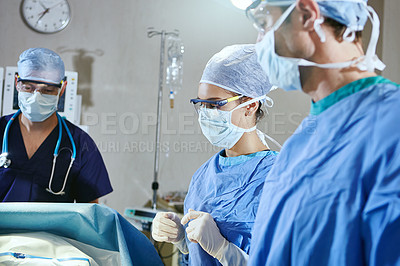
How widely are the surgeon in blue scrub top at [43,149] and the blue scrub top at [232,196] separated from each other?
0.70 m

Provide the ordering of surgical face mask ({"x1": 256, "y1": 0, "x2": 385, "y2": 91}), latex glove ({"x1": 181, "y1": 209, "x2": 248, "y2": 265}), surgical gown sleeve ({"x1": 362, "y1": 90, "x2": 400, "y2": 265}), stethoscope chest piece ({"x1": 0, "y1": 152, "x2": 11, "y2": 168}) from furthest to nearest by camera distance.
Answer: stethoscope chest piece ({"x1": 0, "y1": 152, "x2": 11, "y2": 168}) < latex glove ({"x1": 181, "y1": 209, "x2": 248, "y2": 265}) < surgical face mask ({"x1": 256, "y1": 0, "x2": 385, "y2": 91}) < surgical gown sleeve ({"x1": 362, "y1": 90, "x2": 400, "y2": 265})

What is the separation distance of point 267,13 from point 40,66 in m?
1.31

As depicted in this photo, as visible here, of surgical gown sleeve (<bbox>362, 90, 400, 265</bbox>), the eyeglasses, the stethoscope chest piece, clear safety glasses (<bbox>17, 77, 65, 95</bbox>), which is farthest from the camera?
clear safety glasses (<bbox>17, 77, 65, 95</bbox>)

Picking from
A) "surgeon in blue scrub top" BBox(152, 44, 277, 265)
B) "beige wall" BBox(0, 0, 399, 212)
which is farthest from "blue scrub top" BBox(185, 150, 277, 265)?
"beige wall" BBox(0, 0, 399, 212)

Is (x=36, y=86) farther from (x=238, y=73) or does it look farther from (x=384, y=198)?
(x=384, y=198)

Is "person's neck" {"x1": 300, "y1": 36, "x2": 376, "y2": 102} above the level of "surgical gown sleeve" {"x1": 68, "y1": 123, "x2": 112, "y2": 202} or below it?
above

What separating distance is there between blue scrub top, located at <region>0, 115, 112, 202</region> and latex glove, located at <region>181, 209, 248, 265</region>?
88 cm

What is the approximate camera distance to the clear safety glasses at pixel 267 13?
0.82 meters

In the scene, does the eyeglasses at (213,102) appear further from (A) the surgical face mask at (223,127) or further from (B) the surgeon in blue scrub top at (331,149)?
(B) the surgeon in blue scrub top at (331,149)

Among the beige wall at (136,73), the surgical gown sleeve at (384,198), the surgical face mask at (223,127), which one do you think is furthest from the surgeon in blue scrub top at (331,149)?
the beige wall at (136,73)

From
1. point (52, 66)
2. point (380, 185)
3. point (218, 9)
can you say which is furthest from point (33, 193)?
point (218, 9)

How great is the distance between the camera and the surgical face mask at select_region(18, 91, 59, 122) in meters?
1.82

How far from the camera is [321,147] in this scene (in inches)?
30.8

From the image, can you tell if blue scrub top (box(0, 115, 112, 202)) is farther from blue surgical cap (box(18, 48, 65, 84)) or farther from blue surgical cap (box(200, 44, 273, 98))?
blue surgical cap (box(200, 44, 273, 98))
